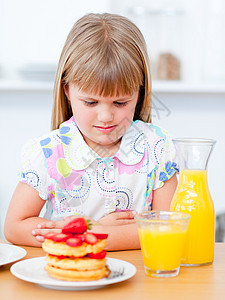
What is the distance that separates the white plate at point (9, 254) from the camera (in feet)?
3.15

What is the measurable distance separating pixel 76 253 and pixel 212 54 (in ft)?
6.40

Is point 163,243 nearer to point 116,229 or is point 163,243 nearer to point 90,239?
point 90,239

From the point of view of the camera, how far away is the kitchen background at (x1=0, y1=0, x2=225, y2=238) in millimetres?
2504

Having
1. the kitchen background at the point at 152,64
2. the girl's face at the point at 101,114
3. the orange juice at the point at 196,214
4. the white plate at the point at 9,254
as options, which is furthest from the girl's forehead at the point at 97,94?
the kitchen background at the point at 152,64

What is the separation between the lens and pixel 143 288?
852mm

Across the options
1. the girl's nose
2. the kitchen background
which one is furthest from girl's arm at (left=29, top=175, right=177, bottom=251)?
the kitchen background

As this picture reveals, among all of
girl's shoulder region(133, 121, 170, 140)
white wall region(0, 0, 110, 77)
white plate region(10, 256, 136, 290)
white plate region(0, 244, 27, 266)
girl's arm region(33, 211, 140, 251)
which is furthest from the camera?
white wall region(0, 0, 110, 77)

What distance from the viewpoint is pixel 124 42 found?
1.32 meters

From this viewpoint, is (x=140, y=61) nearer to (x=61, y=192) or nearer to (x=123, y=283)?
(x=61, y=192)

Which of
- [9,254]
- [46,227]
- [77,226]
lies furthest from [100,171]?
[77,226]

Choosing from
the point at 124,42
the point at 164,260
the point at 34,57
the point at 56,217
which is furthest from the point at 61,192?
the point at 34,57

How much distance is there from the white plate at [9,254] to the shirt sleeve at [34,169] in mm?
279

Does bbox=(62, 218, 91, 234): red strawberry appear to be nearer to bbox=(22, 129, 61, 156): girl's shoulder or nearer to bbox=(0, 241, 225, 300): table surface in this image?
bbox=(0, 241, 225, 300): table surface

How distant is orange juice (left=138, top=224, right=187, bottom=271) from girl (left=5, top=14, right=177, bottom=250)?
0.22 metres
